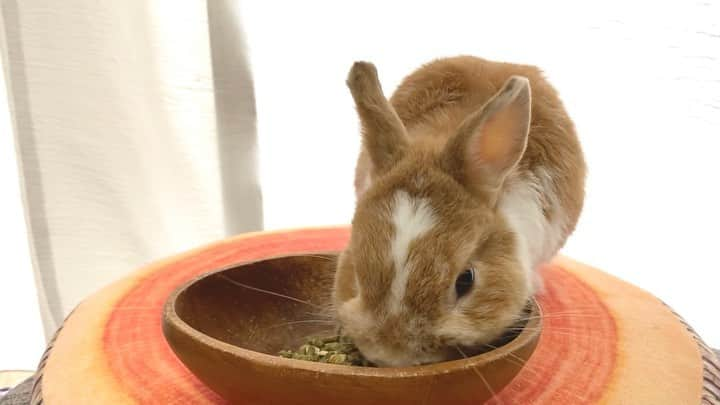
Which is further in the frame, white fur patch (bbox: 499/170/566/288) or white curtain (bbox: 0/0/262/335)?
white curtain (bbox: 0/0/262/335)

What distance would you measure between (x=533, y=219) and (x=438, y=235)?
335 mm

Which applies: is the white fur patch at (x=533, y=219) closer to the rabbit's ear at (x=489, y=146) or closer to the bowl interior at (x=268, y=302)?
the rabbit's ear at (x=489, y=146)

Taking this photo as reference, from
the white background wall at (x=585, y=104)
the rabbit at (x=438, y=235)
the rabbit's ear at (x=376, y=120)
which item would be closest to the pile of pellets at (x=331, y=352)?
the rabbit at (x=438, y=235)

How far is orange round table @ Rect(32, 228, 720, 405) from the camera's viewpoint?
0.89 metres

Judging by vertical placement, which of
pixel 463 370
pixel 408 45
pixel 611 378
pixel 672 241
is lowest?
pixel 672 241

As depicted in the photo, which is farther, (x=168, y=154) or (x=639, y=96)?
(x=168, y=154)

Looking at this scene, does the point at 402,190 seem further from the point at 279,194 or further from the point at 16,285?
the point at 16,285

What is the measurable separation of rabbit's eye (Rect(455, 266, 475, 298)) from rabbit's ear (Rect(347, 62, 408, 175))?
204mm

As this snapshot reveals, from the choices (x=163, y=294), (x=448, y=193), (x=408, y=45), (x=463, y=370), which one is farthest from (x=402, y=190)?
(x=408, y=45)

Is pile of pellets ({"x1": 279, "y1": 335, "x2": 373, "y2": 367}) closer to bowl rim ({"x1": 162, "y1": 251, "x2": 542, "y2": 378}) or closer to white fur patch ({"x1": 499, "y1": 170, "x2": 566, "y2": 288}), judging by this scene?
bowl rim ({"x1": 162, "y1": 251, "x2": 542, "y2": 378})

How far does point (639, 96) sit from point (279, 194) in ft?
3.41

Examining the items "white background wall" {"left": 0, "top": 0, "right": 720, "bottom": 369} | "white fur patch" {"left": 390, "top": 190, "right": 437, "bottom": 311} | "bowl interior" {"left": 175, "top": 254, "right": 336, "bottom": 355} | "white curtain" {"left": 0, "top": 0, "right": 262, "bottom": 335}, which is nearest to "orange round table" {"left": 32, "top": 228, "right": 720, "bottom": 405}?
"bowl interior" {"left": 175, "top": 254, "right": 336, "bottom": 355}

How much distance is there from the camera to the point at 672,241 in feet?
5.66

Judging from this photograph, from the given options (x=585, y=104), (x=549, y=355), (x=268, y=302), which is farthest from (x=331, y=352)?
(x=585, y=104)
